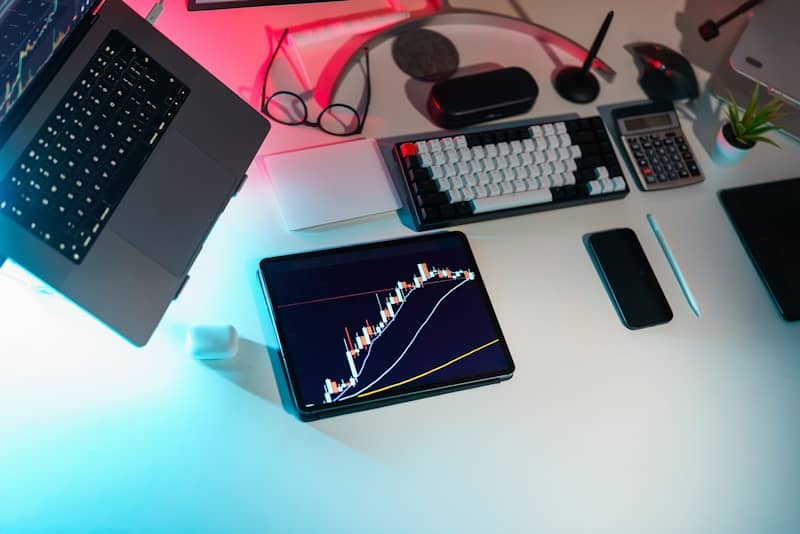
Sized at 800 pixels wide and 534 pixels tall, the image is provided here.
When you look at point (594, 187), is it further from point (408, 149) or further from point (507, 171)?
point (408, 149)

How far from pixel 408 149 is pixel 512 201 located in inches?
6.4

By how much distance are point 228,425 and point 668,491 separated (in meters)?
0.56

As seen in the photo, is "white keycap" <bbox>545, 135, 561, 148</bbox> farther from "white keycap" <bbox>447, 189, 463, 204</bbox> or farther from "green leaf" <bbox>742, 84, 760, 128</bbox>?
"green leaf" <bbox>742, 84, 760, 128</bbox>

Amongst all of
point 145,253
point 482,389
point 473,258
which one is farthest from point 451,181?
point 145,253

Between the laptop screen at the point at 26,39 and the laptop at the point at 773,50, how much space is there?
98 cm

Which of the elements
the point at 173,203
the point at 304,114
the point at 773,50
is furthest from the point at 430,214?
the point at 773,50

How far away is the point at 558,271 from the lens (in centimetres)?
111

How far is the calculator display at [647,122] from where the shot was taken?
124cm

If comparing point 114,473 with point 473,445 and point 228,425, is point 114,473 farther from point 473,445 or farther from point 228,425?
point 473,445

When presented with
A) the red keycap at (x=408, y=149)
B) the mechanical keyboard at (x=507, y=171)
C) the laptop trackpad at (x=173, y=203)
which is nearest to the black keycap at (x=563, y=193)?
the mechanical keyboard at (x=507, y=171)

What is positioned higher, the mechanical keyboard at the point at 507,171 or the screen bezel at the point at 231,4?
the screen bezel at the point at 231,4

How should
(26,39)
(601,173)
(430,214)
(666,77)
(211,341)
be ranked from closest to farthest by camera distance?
(26,39) < (211,341) < (430,214) < (601,173) < (666,77)

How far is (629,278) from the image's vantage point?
1.13 m

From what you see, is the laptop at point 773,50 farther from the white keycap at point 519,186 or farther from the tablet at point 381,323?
the tablet at point 381,323
